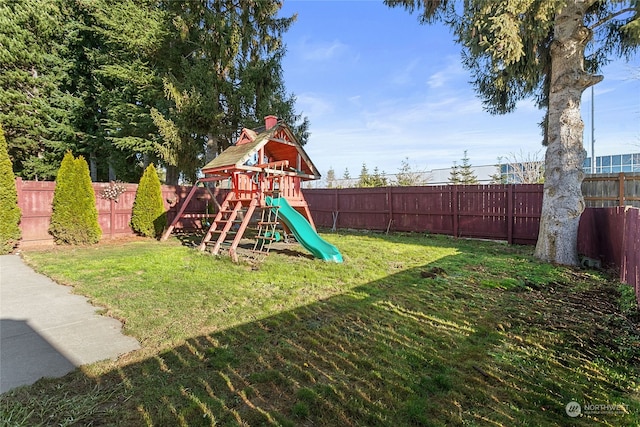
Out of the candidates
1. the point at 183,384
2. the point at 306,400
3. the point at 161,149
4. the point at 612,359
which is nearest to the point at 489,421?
the point at 306,400

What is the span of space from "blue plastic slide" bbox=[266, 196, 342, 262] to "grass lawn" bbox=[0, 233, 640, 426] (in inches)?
45.8

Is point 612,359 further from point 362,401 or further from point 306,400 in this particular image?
point 306,400

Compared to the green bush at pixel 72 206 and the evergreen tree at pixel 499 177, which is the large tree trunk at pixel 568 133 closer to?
the green bush at pixel 72 206

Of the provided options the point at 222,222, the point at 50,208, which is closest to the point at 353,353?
the point at 222,222

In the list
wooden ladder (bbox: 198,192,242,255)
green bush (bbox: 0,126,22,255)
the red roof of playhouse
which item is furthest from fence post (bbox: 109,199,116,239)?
wooden ladder (bbox: 198,192,242,255)

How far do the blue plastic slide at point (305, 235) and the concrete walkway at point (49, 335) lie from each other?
3900mm

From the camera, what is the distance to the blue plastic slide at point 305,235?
6617 mm

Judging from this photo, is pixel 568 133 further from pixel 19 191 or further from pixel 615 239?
pixel 19 191

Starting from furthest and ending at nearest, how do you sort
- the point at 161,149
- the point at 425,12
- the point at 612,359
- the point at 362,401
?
1. the point at 161,149
2. the point at 425,12
3. the point at 612,359
4. the point at 362,401

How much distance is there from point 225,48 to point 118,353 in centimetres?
1312

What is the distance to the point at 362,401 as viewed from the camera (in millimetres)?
2113

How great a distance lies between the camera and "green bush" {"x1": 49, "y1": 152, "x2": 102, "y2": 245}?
28.5 feet

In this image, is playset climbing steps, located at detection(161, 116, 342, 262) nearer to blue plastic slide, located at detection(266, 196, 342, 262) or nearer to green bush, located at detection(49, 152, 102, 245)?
blue plastic slide, located at detection(266, 196, 342, 262)

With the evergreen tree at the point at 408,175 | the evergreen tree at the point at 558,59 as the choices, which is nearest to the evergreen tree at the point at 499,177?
the evergreen tree at the point at 408,175
